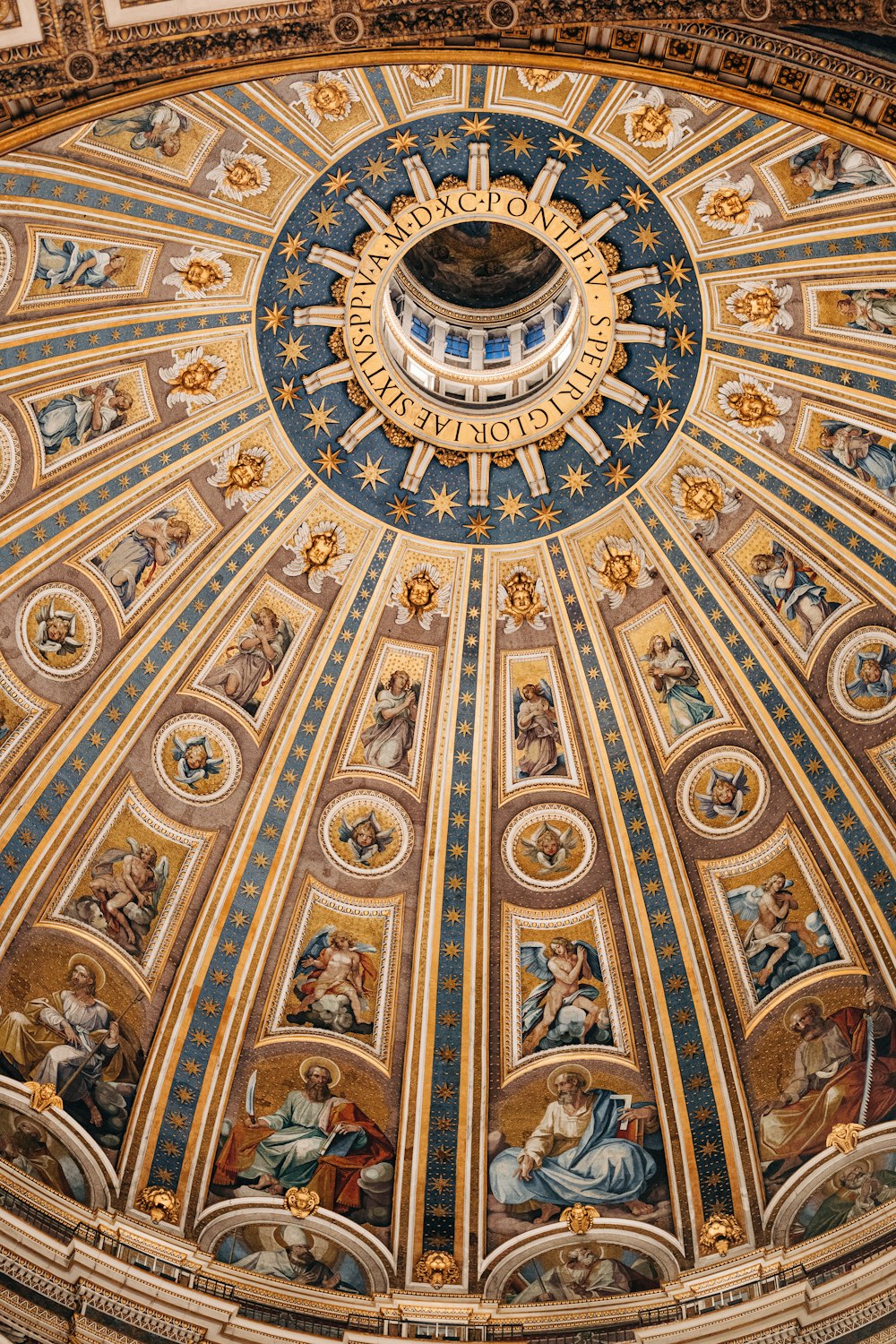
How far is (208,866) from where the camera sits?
23250 millimetres

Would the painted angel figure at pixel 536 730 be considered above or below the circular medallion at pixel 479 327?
below

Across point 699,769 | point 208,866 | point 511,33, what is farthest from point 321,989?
point 511,33

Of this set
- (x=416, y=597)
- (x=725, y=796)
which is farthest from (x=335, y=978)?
(x=725, y=796)

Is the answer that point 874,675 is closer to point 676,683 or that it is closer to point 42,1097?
point 676,683

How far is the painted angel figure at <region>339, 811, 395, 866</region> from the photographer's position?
23906mm

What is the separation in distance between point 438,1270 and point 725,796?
25.9 feet

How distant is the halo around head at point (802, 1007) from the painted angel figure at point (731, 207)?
418 inches

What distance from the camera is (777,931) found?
891 inches

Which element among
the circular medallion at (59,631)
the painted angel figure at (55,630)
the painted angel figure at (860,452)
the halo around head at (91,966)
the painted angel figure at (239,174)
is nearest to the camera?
the painted angel figure at (239,174)

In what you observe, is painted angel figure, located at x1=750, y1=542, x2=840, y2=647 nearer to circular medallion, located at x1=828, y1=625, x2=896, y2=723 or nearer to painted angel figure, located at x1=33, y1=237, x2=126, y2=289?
circular medallion, located at x1=828, y1=625, x2=896, y2=723

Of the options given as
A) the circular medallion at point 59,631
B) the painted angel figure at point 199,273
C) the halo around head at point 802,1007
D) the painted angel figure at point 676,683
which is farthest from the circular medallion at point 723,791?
the painted angel figure at point 199,273

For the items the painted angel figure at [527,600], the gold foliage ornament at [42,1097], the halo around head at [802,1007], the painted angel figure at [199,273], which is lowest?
the gold foliage ornament at [42,1097]

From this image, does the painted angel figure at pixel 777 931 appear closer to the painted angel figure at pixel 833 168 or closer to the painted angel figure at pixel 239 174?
the painted angel figure at pixel 833 168

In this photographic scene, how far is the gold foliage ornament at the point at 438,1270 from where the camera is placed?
67.7ft
